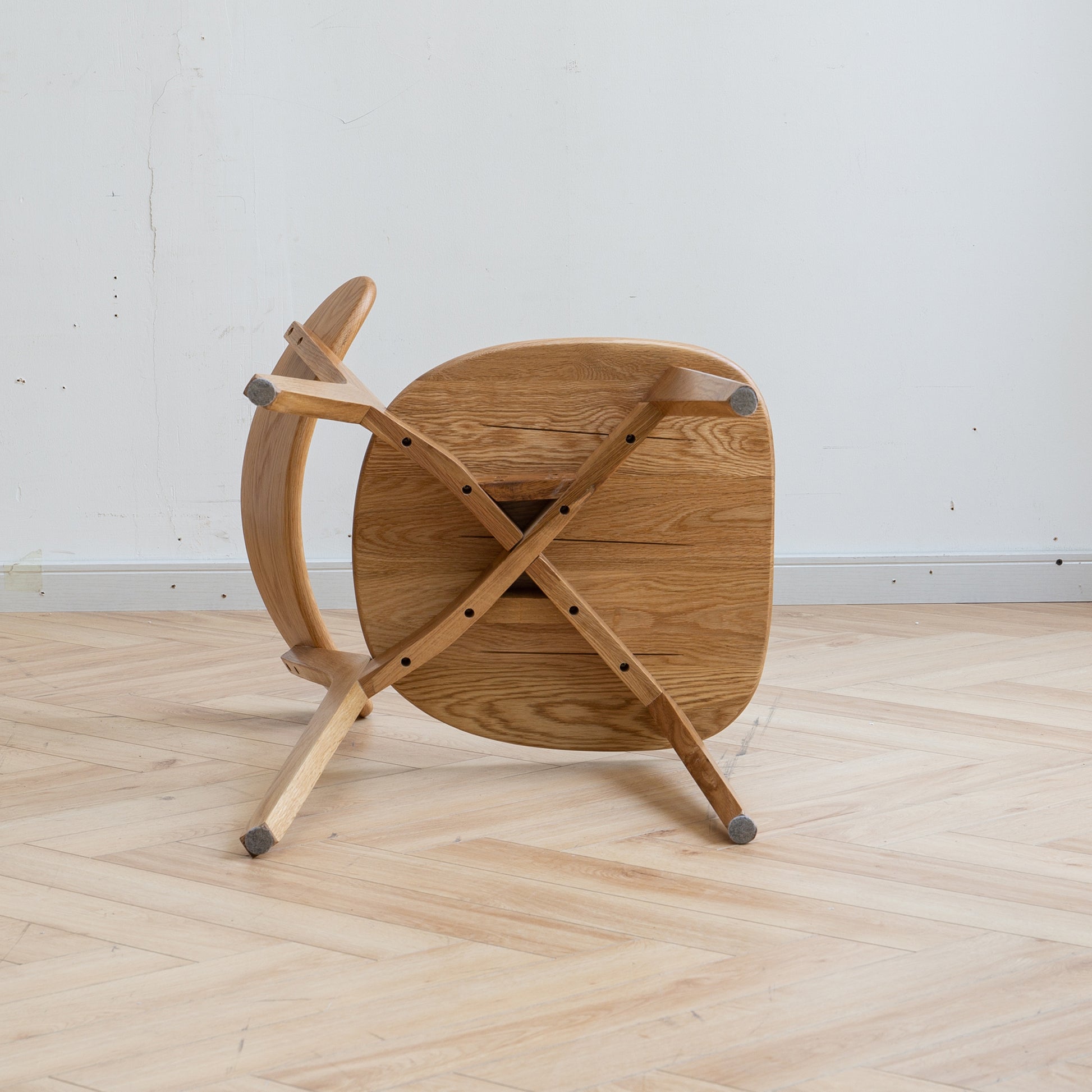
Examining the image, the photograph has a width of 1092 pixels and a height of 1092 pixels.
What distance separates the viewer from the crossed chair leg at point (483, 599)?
118cm

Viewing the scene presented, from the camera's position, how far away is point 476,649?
1326 mm

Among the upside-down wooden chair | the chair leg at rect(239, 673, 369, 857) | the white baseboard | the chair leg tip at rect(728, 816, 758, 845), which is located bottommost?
the white baseboard

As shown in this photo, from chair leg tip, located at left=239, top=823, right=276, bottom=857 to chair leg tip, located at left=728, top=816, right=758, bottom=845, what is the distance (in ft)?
1.62

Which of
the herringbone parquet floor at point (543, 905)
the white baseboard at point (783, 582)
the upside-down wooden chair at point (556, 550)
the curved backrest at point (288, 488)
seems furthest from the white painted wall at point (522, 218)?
the upside-down wooden chair at point (556, 550)

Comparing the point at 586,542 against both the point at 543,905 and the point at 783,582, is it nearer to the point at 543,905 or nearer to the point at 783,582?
the point at 543,905

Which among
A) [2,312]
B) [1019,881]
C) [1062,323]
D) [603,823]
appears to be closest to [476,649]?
[603,823]

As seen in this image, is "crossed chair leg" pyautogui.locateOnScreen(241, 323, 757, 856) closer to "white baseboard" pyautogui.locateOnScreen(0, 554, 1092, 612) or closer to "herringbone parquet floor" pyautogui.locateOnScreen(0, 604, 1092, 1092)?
"herringbone parquet floor" pyautogui.locateOnScreen(0, 604, 1092, 1092)

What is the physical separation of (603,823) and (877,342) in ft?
5.05

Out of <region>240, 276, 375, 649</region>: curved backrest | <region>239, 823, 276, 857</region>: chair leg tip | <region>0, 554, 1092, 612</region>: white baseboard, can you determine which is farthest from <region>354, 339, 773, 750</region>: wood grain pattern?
<region>0, 554, 1092, 612</region>: white baseboard

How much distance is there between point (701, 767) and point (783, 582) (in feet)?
4.11

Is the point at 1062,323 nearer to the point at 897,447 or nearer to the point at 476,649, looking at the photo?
the point at 897,447

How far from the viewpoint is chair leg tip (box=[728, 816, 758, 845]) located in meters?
1.20

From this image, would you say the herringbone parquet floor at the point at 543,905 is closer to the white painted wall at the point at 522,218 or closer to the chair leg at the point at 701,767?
the chair leg at the point at 701,767

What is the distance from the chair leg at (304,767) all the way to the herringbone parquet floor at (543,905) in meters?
0.03
